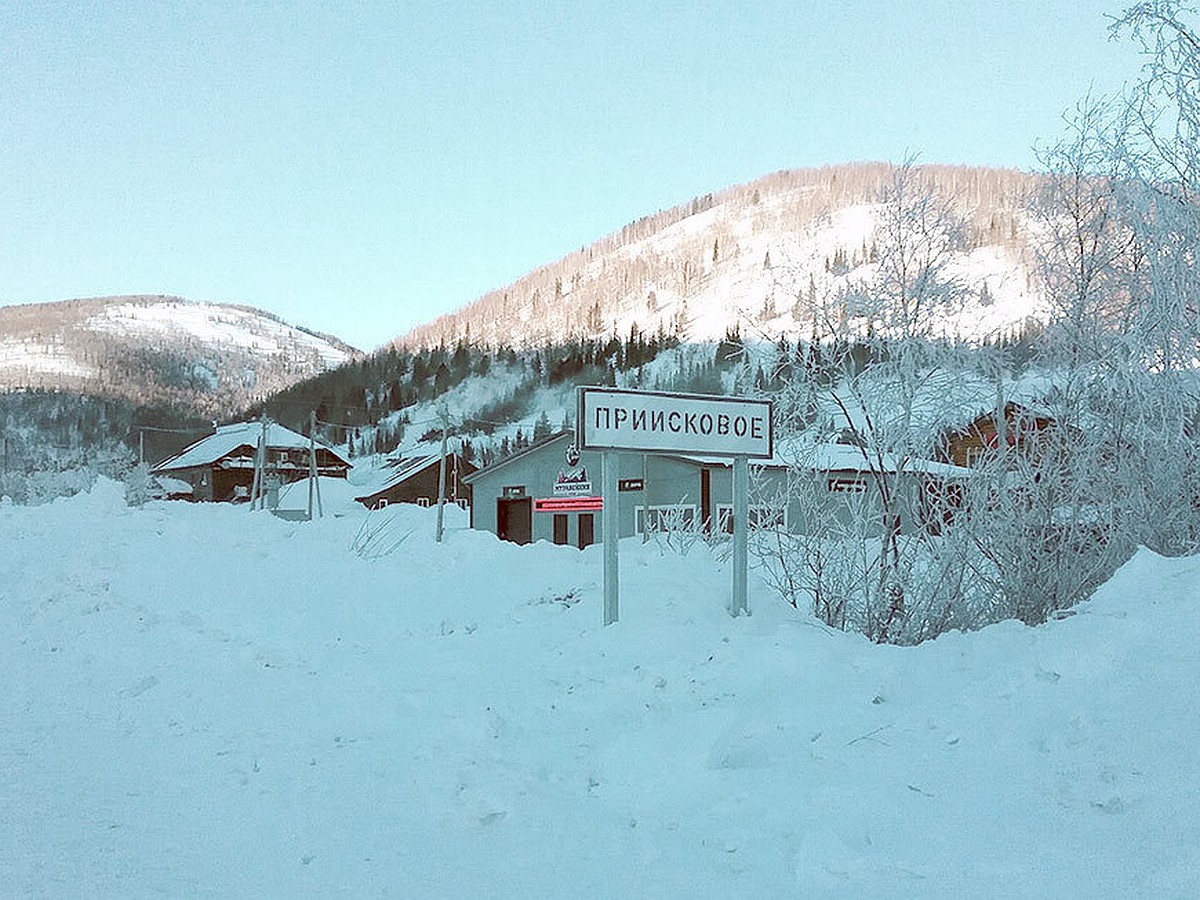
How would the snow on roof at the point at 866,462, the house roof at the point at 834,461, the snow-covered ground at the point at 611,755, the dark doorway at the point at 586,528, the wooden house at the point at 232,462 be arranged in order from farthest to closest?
the wooden house at the point at 232,462 < the dark doorway at the point at 586,528 < the snow on roof at the point at 866,462 < the house roof at the point at 834,461 < the snow-covered ground at the point at 611,755

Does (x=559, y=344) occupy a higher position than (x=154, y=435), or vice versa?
(x=559, y=344)

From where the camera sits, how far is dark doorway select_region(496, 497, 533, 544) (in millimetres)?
39000

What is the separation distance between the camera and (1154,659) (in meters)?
5.05

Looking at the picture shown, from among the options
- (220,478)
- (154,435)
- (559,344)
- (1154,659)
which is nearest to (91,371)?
(154,435)

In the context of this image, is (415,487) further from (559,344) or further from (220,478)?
(559,344)

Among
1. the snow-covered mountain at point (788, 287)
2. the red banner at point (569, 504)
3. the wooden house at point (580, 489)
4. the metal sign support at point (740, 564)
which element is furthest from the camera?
the red banner at point (569, 504)

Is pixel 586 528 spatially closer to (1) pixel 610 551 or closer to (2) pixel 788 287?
(2) pixel 788 287

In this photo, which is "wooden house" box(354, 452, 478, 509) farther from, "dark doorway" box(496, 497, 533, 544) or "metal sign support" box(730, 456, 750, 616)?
"metal sign support" box(730, 456, 750, 616)

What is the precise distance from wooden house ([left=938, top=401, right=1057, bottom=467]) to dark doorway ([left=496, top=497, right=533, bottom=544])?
27.6 metres

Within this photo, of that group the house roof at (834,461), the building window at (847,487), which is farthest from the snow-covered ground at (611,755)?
the house roof at (834,461)

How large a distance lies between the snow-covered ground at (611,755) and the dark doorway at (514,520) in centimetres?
2943

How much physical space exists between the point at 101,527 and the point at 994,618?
34.8ft

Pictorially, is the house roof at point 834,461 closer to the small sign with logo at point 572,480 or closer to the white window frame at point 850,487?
the white window frame at point 850,487

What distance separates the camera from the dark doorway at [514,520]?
128 ft
